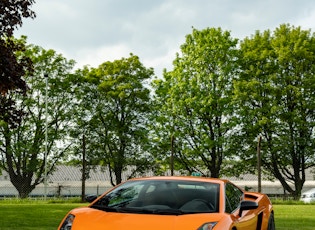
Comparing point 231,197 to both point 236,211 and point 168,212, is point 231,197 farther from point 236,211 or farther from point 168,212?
point 168,212

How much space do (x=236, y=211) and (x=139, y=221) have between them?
1.69 metres

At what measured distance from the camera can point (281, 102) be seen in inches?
1955

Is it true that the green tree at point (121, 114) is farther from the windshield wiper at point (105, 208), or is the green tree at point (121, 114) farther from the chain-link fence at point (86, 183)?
the windshield wiper at point (105, 208)

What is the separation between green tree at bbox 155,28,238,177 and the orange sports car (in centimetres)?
3951

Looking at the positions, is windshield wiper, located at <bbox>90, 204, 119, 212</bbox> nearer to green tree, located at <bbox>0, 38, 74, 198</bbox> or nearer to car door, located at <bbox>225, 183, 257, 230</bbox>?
car door, located at <bbox>225, 183, 257, 230</bbox>

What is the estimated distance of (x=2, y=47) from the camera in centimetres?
1938

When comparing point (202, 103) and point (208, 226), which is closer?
point (208, 226)

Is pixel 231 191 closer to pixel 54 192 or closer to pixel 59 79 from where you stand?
pixel 54 192

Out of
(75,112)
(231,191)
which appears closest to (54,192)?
(75,112)

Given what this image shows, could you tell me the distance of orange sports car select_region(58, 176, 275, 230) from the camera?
661 cm

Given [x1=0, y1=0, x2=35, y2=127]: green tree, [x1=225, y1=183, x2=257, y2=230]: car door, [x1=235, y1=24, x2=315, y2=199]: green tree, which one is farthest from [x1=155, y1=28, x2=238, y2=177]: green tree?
[x1=225, y1=183, x2=257, y2=230]: car door

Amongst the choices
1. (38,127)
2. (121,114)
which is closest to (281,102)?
(121,114)

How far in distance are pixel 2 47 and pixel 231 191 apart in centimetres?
1328

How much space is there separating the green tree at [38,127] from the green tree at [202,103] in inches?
375
